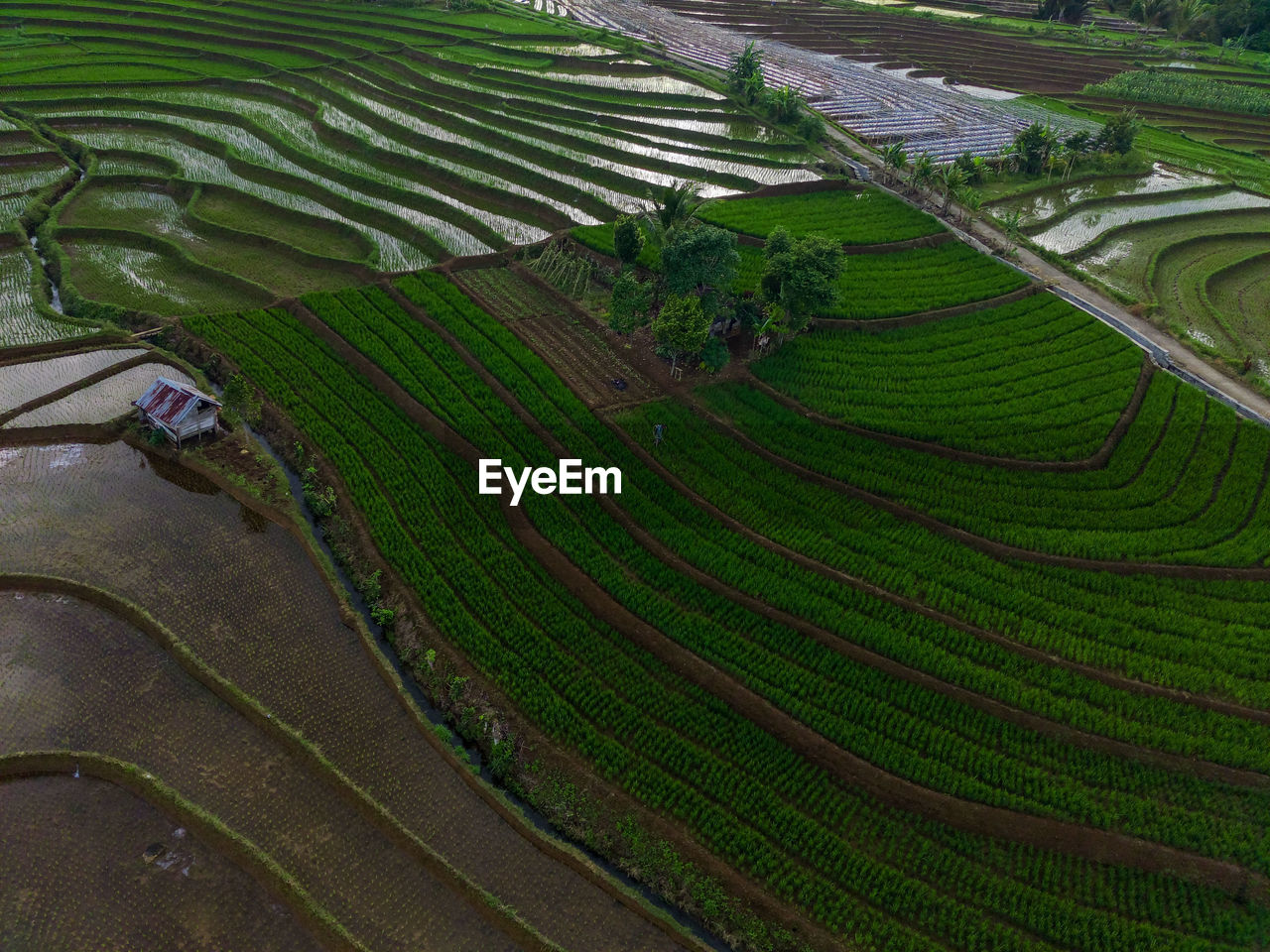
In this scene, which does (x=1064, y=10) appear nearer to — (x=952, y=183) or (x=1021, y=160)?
(x=1021, y=160)

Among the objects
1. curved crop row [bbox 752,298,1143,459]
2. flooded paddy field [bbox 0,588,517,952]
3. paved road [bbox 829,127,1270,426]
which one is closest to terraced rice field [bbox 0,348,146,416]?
flooded paddy field [bbox 0,588,517,952]

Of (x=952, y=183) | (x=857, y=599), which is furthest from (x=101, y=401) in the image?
(x=952, y=183)

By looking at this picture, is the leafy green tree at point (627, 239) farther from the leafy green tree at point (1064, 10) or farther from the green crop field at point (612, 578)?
the leafy green tree at point (1064, 10)

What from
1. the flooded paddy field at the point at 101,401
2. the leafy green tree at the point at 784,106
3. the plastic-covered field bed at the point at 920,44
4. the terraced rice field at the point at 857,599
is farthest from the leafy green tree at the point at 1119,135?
the flooded paddy field at the point at 101,401

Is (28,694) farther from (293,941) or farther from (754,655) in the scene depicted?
(754,655)

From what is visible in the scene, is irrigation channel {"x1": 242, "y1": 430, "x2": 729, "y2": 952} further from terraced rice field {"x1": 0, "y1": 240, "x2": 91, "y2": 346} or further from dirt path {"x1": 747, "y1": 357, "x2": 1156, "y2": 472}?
dirt path {"x1": 747, "y1": 357, "x2": 1156, "y2": 472}

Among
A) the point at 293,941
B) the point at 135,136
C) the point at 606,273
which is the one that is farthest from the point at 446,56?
the point at 293,941
